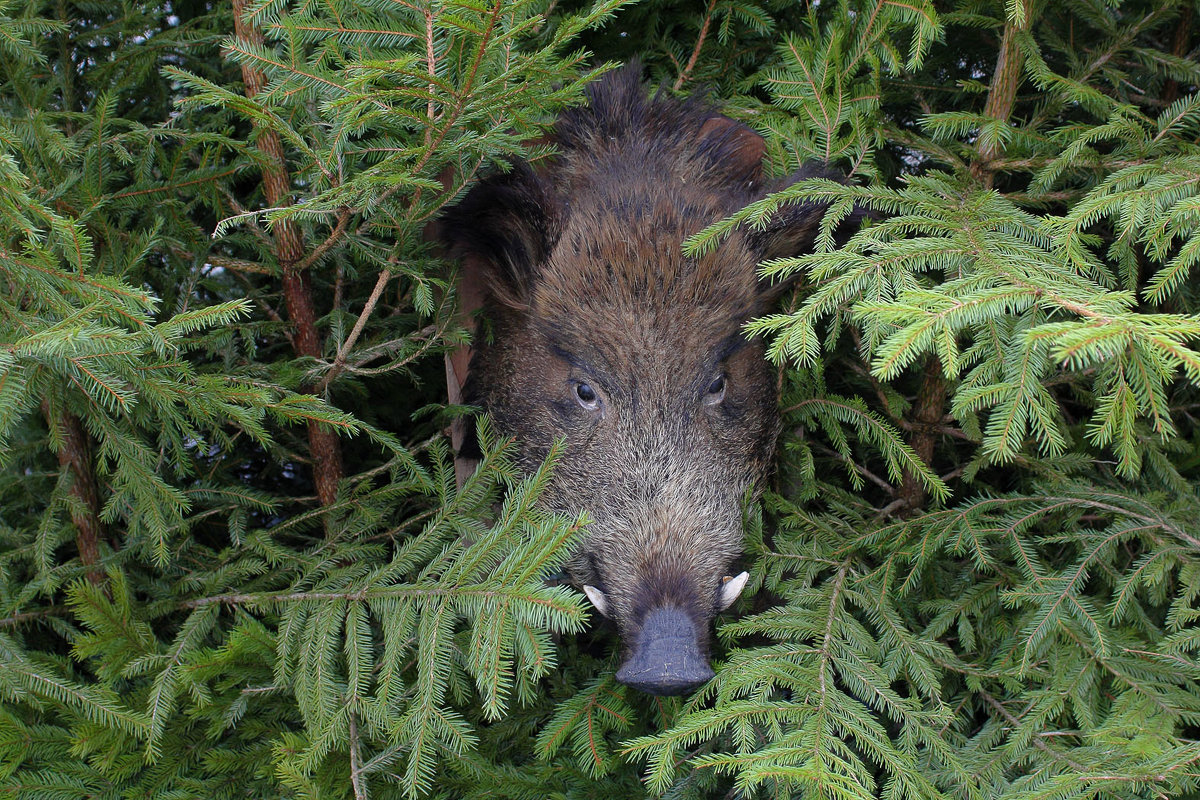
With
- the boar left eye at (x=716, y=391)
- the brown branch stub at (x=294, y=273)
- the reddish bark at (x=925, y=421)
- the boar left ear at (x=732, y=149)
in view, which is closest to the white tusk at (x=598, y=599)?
the boar left eye at (x=716, y=391)

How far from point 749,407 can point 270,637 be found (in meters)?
1.42

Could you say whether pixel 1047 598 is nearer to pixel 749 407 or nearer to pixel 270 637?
pixel 749 407

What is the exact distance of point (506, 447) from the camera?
246 cm

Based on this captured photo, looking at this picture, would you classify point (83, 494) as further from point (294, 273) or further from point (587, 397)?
point (587, 397)

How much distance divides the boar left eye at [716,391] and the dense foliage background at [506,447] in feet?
0.69

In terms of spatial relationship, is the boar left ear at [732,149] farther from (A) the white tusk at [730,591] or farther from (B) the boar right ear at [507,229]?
(A) the white tusk at [730,591]

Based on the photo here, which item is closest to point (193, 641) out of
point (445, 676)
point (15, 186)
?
point (445, 676)

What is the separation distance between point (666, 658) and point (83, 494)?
5.37 feet

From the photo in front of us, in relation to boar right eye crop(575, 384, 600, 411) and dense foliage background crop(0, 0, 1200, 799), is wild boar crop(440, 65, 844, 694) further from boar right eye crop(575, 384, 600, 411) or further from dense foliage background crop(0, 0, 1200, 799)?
dense foliage background crop(0, 0, 1200, 799)

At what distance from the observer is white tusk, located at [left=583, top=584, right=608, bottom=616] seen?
221 cm

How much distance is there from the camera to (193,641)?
2.17 m

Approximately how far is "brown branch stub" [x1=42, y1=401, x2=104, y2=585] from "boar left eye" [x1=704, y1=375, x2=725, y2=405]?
1699 mm

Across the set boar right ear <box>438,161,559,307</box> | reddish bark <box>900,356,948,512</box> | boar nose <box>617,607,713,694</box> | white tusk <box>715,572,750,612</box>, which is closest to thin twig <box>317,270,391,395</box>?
boar right ear <box>438,161,559,307</box>

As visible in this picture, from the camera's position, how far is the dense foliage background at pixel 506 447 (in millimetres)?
1739
